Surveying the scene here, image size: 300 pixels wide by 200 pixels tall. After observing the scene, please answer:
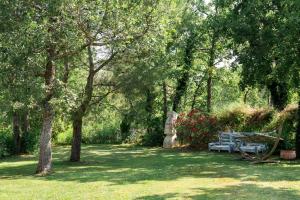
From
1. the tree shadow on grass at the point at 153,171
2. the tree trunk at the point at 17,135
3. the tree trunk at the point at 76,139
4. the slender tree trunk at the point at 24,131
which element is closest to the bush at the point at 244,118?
the tree shadow on grass at the point at 153,171

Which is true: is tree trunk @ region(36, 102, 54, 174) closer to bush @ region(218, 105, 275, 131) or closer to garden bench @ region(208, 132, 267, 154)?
garden bench @ region(208, 132, 267, 154)

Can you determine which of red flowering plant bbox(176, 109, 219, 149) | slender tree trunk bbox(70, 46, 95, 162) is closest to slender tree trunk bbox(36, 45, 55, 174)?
slender tree trunk bbox(70, 46, 95, 162)

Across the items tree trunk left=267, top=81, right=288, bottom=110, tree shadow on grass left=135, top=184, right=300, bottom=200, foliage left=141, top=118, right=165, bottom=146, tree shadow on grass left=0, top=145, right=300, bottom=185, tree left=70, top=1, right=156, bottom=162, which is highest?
tree left=70, top=1, right=156, bottom=162

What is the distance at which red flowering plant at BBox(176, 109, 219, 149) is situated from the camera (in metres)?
23.5

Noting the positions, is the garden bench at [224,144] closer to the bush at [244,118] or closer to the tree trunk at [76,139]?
the bush at [244,118]

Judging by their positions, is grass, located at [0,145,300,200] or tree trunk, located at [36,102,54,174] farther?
tree trunk, located at [36,102,54,174]

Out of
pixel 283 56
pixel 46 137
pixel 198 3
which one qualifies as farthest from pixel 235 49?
pixel 198 3

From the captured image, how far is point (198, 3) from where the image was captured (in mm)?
30875

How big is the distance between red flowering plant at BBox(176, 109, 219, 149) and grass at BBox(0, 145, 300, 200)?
22.2 feet

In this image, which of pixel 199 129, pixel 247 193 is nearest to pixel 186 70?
pixel 199 129

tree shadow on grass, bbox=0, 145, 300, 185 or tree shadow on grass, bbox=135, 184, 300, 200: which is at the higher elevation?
tree shadow on grass, bbox=0, 145, 300, 185

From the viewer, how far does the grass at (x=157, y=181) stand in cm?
962

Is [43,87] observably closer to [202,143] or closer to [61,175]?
[61,175]

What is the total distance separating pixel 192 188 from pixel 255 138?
605 cm
